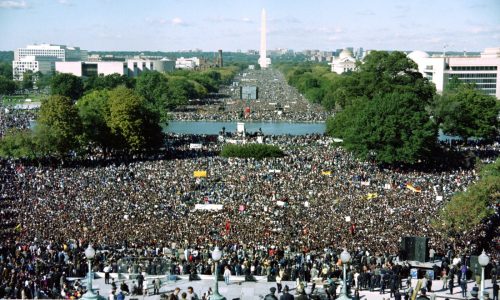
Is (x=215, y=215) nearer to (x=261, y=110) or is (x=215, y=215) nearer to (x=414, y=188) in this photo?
(x=414, y=188)

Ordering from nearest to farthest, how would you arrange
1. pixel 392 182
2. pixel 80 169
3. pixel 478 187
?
pixel 478 187 → pixel 392 182 → pixel 80 169

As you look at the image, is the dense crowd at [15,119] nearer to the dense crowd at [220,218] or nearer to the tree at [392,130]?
the dense crowd at [220,218]

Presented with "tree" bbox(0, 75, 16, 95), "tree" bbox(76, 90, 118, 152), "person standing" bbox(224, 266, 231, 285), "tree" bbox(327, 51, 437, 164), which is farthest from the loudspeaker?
"tree" bbox(0, 75, 16, 95)

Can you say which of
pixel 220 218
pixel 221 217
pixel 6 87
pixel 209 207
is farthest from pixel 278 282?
pixel 6 87

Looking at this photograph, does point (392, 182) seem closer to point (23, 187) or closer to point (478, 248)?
point (478, 248)

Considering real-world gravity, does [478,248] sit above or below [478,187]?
below

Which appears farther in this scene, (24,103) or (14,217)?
(24,103)

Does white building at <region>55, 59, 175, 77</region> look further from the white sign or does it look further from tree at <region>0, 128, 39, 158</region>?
the white sign

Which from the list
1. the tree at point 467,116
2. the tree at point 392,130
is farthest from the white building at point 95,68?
the tree at point 392,130

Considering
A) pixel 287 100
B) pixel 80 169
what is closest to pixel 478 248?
pixel 80 169
